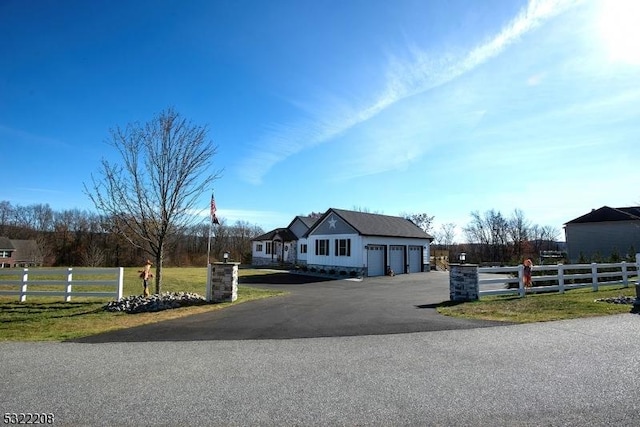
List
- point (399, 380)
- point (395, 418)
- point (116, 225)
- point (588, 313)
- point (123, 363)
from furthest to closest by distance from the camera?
1. point (116, 225)
2. point (588, 313)
3. point (123, 363)
4. point (399, 380)
5. point (395, 418)

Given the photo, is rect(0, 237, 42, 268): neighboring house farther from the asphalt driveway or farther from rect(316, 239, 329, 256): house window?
the asphalt driveway

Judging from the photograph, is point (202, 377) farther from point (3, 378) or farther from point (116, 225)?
point (116, 225)

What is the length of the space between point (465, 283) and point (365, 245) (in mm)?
14042

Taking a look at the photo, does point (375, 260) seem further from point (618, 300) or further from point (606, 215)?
point (606, 215)

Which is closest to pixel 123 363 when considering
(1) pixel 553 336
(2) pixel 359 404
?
(2) pixel 359 404

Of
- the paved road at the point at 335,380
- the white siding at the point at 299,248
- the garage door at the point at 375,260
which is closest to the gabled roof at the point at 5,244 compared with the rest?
the white siding at the point at 299,248

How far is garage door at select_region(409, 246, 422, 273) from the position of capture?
98.9ft

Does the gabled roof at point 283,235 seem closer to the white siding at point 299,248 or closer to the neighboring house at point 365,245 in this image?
the white siding at point 299,248

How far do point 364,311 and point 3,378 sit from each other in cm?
796

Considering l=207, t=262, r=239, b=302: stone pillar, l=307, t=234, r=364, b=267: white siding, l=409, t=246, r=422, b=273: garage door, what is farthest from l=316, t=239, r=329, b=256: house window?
l=207, t=262, r=239, b=302: stone pillar

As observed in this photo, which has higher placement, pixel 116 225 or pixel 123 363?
pixel 116 225

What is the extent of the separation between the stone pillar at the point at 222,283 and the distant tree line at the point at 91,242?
93.7 ft

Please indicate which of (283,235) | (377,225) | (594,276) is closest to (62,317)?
(594,276)

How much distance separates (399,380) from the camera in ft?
15.6
